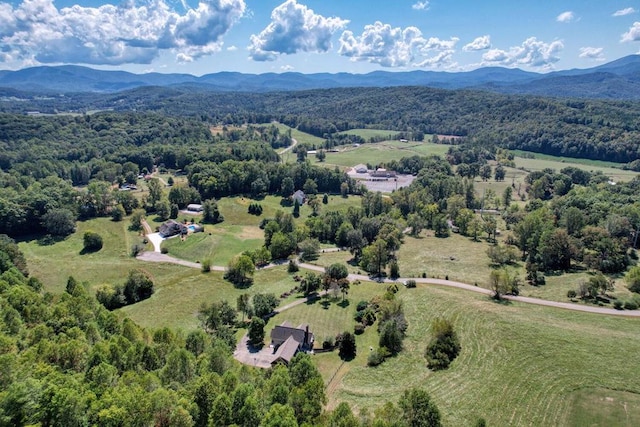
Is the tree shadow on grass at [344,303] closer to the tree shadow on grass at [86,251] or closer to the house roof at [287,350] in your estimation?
the house roof at [287,350]

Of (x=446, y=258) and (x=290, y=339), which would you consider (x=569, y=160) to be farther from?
(x=290, y=339)

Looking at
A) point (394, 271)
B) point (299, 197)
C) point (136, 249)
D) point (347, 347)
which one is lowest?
point (136, 249)

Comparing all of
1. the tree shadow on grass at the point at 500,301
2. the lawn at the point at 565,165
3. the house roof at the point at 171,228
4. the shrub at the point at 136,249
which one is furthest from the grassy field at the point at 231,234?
the lawn at the point at 565,165

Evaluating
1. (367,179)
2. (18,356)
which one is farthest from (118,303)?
(367,179)

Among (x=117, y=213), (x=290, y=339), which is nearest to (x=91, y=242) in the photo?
(x=117, y=213)

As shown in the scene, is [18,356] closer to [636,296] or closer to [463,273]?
[463,273]

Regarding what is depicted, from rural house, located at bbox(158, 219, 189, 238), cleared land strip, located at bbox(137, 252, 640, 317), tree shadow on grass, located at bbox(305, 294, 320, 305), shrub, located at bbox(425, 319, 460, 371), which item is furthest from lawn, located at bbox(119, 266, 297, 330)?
shrub, located at bbox(425, 319, 460, 371)
